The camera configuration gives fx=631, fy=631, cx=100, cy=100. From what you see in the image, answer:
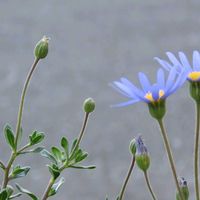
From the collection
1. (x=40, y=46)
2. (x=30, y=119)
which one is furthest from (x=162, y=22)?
(x=40, y=46)

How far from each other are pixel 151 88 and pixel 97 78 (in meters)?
1.88

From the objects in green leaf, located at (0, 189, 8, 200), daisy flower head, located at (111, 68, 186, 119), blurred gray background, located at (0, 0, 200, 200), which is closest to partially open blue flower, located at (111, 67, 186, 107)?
daisy flower head, located at (111, 68, 186, 119)

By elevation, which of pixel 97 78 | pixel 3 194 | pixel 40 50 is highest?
pixel 97 78

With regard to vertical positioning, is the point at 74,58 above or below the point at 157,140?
above

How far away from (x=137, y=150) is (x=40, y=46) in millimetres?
110

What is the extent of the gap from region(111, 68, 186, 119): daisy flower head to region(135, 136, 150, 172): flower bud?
0.04 m

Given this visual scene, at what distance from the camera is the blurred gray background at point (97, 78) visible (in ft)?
6.23

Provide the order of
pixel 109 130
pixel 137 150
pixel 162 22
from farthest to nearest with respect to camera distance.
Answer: pixel 162 22 → pixel 109 130 → pixel 137 150

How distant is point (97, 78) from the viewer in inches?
89.6

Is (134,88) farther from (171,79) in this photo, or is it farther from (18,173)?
(18,173)

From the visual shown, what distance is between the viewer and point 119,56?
239 cm

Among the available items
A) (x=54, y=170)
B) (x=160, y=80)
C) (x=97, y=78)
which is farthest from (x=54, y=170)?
(x=97, y=78)

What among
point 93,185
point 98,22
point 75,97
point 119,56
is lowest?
point 93,185

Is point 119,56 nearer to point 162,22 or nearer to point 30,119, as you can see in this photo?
point 162,22
